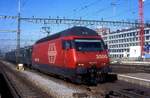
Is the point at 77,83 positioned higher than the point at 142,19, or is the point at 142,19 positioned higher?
the point at 142,19

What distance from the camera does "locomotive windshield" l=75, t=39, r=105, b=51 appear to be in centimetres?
→ 1875

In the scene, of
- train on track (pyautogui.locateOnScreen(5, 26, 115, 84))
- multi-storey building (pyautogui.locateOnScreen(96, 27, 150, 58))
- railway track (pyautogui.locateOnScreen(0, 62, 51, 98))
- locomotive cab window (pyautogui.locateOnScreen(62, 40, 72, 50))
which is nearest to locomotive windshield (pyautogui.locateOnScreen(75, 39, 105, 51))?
train on track (pyautogui.locateOnScreen(5, 26, 115, 84))

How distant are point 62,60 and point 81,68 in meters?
2.64

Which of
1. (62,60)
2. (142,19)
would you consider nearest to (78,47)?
(62,60)

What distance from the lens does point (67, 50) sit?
19.2m

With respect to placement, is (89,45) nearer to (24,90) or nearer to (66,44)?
(66,44)

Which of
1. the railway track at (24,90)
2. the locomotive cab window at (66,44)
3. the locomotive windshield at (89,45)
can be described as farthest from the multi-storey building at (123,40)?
the locomotive cab window at (66,44)

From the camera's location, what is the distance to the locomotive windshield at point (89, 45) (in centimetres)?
1875

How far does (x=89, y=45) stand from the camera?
19.0 m

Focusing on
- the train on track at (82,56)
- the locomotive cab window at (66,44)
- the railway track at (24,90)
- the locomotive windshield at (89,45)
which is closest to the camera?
the railway track at (24,90)

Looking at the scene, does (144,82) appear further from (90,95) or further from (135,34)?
(135,34)

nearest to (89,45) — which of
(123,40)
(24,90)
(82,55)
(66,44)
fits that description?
(82,55)

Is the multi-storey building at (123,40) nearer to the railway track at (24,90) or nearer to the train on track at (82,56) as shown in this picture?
the railway track at (24,90)

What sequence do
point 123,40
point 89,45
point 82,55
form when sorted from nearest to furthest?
point 82,55
point 89,45
point 123,40
